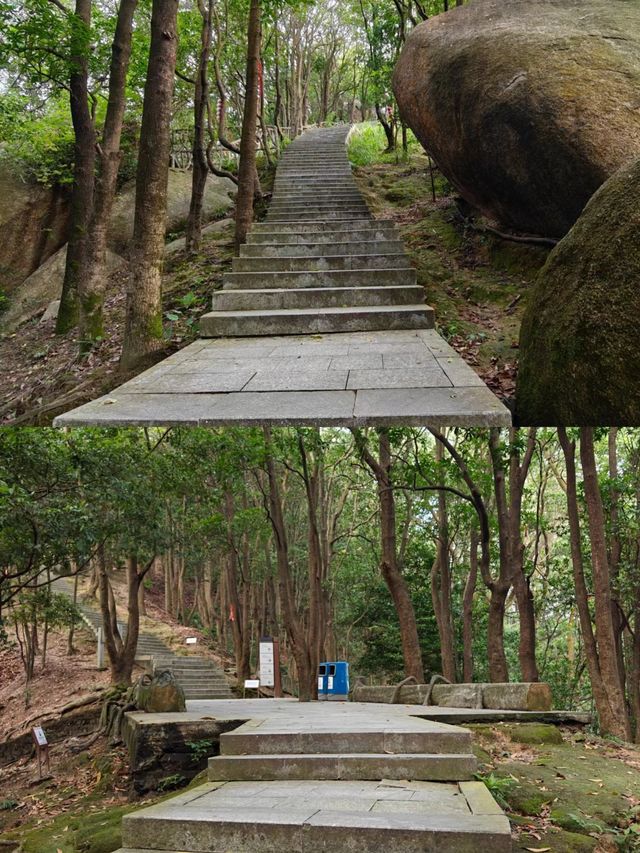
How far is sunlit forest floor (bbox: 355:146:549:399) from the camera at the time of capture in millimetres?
7141

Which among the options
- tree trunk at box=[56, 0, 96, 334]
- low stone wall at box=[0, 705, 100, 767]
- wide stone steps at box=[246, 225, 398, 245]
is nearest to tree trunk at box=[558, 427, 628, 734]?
wide stone steps at box=[246, 225, 398, 245]

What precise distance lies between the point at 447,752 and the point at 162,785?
10.5 feet

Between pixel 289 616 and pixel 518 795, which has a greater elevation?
pixel 518 795

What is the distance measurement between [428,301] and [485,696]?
14.9 feet

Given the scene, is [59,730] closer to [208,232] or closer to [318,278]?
[208,232]

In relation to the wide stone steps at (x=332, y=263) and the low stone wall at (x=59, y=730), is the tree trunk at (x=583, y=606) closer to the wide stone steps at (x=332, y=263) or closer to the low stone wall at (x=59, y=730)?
the wide stone steps at (x=332, y=263)

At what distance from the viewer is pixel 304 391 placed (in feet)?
15.4

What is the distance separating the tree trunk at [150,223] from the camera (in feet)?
25.3

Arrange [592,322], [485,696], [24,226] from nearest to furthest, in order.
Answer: [592,322] < [485,696] < [24,226]

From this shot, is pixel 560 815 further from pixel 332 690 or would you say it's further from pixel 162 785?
pixel 332 690

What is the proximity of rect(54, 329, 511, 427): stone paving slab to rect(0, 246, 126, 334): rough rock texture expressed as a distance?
9.98 m

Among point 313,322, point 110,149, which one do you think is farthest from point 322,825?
point 110,149

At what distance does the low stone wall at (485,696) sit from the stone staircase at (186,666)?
9401 mm

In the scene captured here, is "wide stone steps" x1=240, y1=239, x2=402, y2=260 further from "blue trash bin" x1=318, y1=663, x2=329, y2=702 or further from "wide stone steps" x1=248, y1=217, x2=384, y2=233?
"blue trash bin" x1=318, y1=663, x2=329, y2=702
